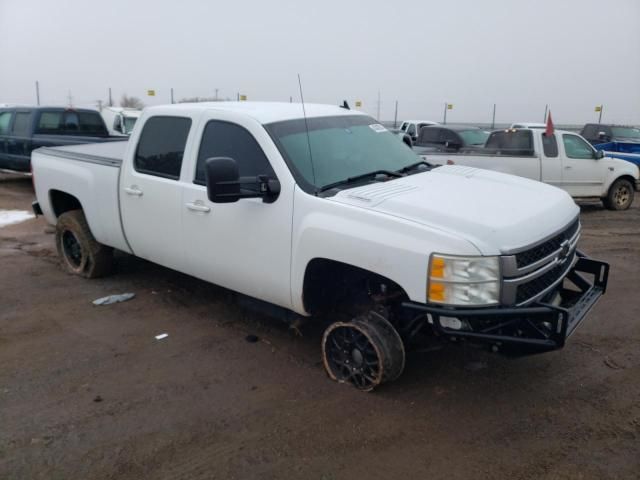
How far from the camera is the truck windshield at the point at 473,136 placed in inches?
599

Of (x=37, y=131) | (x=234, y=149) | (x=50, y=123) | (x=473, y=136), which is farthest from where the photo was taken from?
(x=473, y=136)

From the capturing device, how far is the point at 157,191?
4.80 metres

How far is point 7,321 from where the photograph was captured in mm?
5039

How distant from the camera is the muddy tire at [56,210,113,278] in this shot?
238 inches

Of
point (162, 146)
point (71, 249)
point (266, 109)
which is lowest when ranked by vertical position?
point (71, 249)

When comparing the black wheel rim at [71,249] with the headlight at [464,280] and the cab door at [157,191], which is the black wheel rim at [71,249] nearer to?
the cab door at [157,191]

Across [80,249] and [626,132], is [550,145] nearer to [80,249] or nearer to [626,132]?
[80,249]

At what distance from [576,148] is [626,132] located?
8.38 meters

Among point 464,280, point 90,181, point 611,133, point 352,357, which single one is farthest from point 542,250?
point 611,133

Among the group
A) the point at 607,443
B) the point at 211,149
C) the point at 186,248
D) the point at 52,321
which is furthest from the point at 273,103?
the point at 607,443

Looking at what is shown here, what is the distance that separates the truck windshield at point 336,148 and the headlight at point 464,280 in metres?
1.12

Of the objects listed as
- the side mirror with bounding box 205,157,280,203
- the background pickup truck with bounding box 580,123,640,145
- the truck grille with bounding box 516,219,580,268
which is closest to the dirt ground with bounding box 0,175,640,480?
the truck grille with bounding box 516,219,580,268

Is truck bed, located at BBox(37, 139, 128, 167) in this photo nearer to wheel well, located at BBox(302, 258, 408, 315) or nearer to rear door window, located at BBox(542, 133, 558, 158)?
wheel well, located at BBox(302, 258, 408, 315)

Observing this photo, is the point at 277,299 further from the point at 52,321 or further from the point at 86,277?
the point at 86,277
